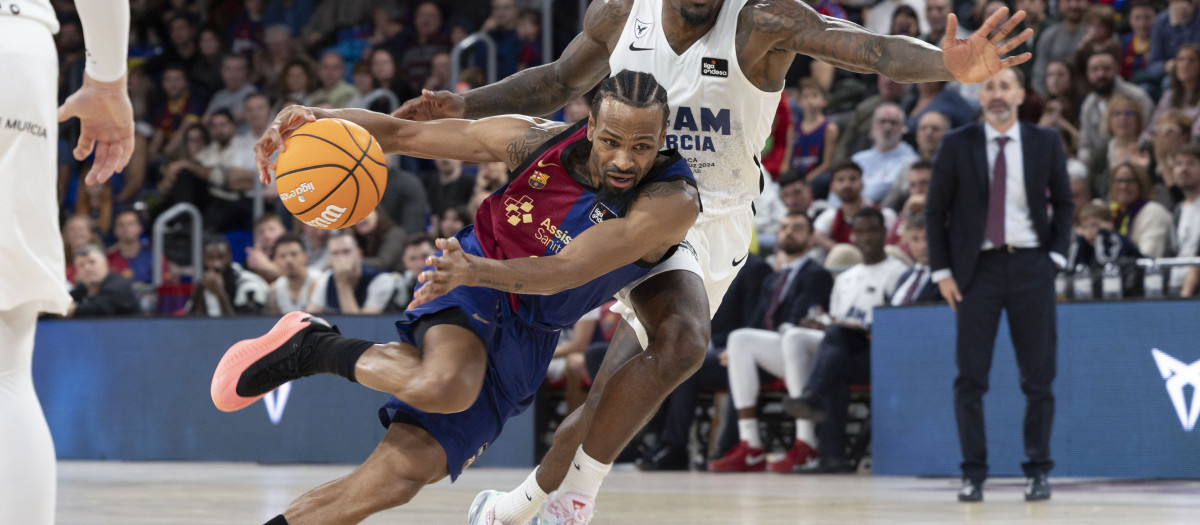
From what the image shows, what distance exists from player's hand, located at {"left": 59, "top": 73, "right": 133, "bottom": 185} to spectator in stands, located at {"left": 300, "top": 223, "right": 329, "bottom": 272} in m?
8.85

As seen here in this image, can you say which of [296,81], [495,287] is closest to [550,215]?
[495,287]

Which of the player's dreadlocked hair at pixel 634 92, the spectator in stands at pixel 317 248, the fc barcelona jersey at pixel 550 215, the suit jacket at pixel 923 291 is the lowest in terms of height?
the spectator in stands at pixel 317 248

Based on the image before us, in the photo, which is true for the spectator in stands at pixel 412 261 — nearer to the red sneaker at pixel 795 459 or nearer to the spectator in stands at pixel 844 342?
the spectator in stands at pixel 844 342

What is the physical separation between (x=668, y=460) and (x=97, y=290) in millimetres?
5340

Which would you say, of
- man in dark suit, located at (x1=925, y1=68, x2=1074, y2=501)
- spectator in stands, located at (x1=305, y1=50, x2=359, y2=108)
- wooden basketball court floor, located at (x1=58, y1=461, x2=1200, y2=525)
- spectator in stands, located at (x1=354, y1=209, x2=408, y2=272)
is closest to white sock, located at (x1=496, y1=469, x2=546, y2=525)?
wooden basketball court floor, located at (x1=58, y1=461, x2=1200, y2=525)

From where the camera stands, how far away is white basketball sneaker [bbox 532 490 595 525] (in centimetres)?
462

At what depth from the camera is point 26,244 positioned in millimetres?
2756

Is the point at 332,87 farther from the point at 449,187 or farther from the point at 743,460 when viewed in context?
the point at 743,460

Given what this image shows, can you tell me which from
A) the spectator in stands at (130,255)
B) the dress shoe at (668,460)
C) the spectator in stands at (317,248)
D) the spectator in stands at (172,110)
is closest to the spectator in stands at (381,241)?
the spectator in stands at (317,248)

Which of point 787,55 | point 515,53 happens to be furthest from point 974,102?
point 787,55

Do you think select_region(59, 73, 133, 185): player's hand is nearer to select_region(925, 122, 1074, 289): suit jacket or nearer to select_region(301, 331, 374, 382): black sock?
select_region(301, 331, 374, 382): black sock

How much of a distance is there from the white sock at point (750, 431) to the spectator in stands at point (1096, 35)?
4389 mm

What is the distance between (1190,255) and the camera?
9.14 m

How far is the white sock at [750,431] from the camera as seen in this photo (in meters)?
9.90
